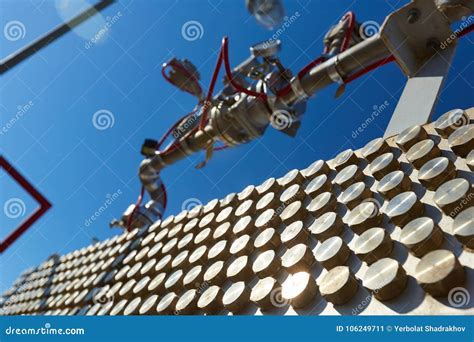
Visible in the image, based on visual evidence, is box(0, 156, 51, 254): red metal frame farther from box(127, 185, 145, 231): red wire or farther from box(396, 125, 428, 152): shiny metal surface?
box(396, 125, 428, 152): shiny metal surface

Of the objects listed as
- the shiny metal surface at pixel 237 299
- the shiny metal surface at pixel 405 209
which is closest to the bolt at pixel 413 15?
the shiny metal surface at pixel 405 209

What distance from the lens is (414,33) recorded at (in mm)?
2148

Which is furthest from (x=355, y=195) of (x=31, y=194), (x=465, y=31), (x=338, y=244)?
(x=31, y=194)

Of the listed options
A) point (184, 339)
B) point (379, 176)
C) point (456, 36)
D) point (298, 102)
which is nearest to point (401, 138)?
point (379, 176)

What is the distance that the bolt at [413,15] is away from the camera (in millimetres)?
2080

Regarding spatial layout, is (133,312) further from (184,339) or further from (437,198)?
(437,198)

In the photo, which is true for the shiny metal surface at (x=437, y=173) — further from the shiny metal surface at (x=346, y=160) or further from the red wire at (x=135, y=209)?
the red wire at (x=135, y=209)

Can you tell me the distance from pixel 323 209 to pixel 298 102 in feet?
5.76

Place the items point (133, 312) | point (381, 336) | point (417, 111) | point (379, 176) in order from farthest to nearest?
point (133, 312) < point (417, 111) < point (379, 176) < point (381, 336)

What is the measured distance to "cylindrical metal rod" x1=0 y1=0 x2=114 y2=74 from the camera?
11.1ft

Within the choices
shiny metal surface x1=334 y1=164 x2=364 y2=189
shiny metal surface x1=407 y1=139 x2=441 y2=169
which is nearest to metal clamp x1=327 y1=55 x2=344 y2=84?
shiny metal surface x1=334 y1=164 x2=364 y2=189

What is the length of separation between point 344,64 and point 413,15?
0.89m

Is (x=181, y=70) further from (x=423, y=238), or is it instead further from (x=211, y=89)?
(x=423, y=238)

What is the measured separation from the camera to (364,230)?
1590 millimetres
